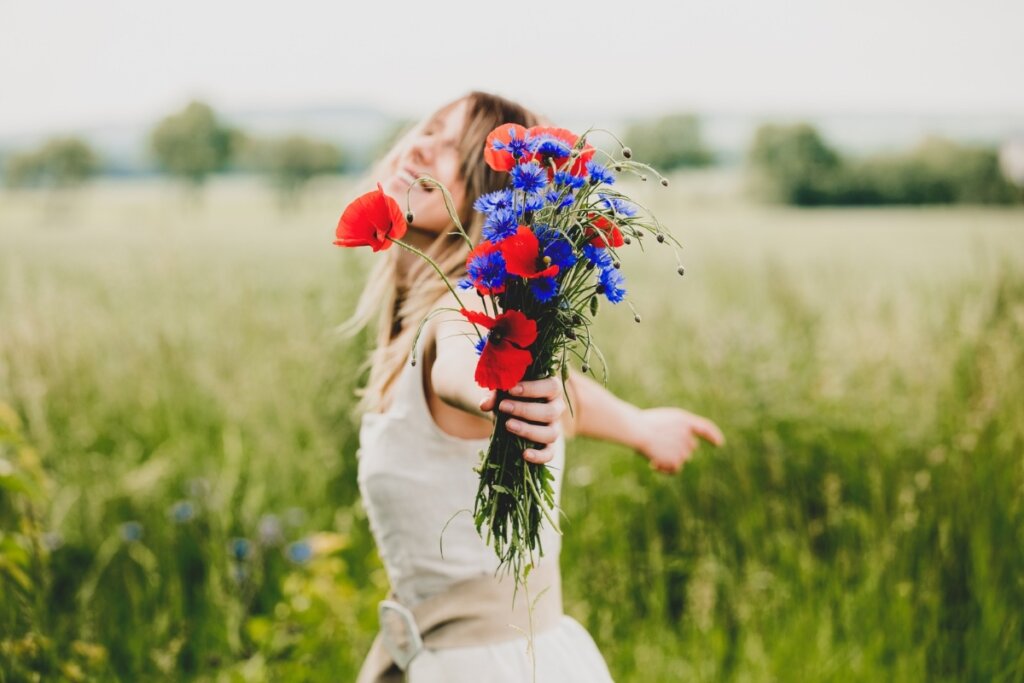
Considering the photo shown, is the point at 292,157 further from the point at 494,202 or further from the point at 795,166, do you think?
the point at 494,202

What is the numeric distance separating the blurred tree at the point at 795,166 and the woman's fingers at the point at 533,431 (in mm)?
→ 23411

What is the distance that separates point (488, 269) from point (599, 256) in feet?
0.44

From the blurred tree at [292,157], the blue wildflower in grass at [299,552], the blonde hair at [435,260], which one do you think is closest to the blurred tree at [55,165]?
the blue wildflower in grass at [299,552]

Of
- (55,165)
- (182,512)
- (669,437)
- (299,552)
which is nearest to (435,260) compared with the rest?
(669,437)

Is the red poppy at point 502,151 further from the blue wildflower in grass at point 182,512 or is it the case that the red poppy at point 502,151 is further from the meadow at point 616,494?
the blue wildflower in grass at point 182,512

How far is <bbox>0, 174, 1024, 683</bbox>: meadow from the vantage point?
8.03 ft

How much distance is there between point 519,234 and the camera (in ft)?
2.83

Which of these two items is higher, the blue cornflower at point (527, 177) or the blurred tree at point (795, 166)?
→ the blue cornflower at point (527, 177)

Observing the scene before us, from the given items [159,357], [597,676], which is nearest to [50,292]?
[159,357]

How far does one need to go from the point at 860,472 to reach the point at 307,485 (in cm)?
233

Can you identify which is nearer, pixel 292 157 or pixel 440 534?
pixel 440 534

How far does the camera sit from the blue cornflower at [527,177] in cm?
89

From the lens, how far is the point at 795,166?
22.7 metres

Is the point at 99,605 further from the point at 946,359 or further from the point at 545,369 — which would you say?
the point at 946,359
